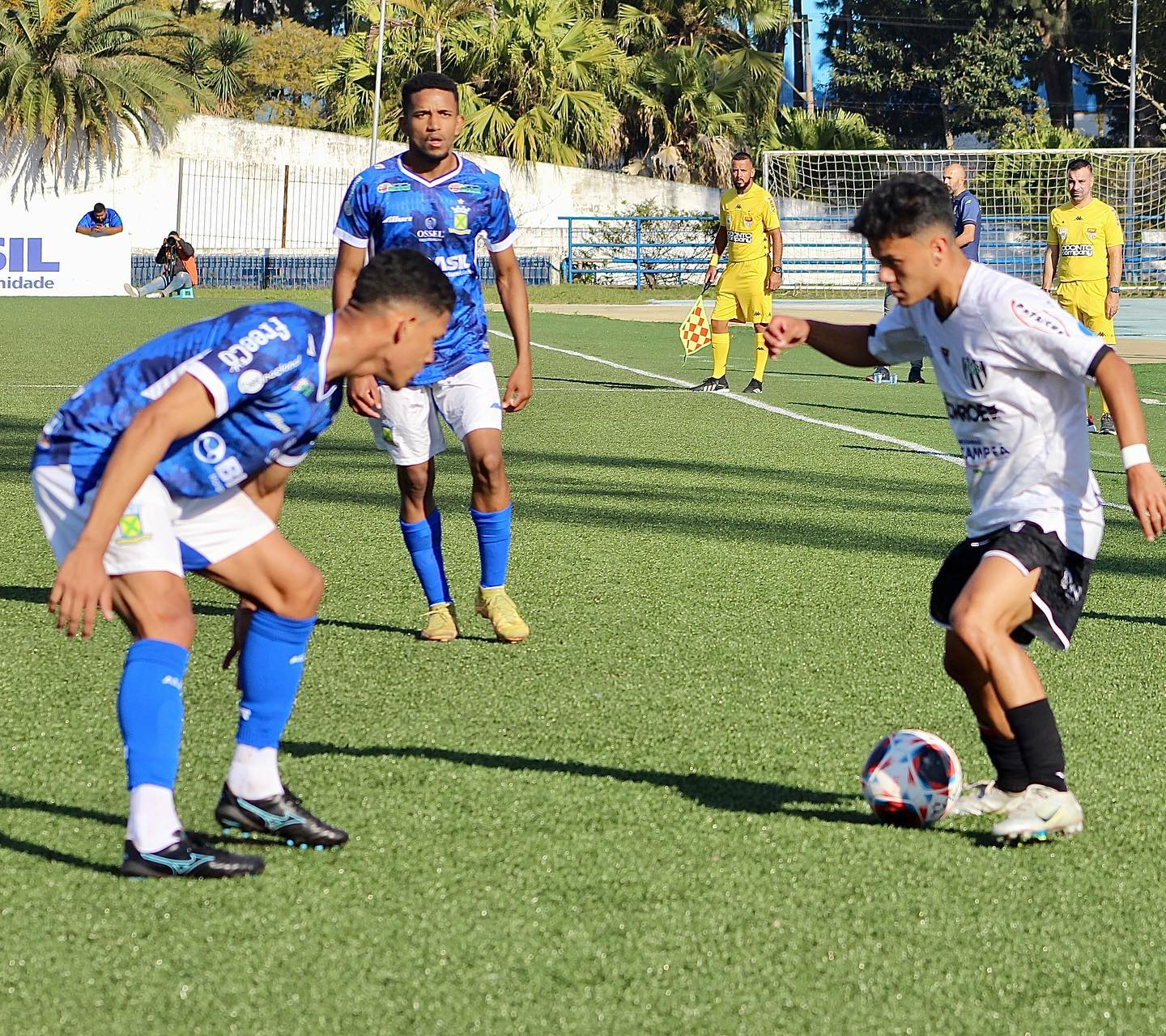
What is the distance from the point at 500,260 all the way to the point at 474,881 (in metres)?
3.32

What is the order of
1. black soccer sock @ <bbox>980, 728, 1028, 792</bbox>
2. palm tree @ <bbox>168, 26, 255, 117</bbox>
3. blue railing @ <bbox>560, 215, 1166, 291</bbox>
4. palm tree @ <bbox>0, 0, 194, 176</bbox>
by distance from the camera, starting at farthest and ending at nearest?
palm tree @ <bbox>168, 26, 255, 117</bbox>, blue railing @ <bbox>560, 215, 1166, 291</bbox>, palm tree @ <bbox>0, 0, 194, 176</bbox>, black soccer sock @ <bbox>980, 728, 1028, 792</bbox>

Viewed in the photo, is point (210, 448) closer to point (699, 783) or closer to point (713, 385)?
point (699, 783)

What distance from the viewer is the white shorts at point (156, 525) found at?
347 centimetres

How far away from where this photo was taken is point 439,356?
5.98m

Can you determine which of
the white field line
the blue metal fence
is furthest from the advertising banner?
the white field line

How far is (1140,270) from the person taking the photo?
37.9 meters

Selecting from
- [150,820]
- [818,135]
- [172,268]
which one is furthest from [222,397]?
[818,135]

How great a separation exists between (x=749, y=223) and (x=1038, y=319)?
39.5ft

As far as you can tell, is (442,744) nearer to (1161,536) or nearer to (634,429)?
(1161,536)

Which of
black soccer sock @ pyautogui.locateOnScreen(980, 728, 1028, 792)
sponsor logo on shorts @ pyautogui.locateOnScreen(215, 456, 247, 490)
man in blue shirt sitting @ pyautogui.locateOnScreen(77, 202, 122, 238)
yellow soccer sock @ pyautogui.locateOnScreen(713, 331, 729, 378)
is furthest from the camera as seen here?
man in blue shirt sitting @ pyautogui.locateOnScreen(77, 202, 122, 238)

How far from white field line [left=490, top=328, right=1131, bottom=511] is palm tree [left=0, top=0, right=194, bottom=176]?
Result: 63.3ft

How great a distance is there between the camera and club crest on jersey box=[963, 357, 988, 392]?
3961 mm

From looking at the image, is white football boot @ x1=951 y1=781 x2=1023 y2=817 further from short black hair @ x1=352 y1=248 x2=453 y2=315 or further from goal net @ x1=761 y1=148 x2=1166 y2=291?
goal net @ x1=761 y1=148 x2=1166 y2=291

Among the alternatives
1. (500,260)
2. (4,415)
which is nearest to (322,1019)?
(500,260)
